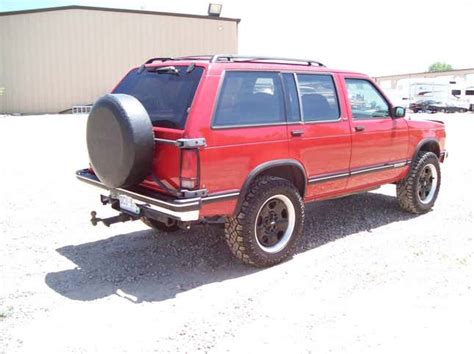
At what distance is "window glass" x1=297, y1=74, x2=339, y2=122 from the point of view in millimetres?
5188

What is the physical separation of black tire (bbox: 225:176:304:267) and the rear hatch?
2.22 ft

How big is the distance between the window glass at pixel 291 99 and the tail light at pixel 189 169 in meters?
1.25

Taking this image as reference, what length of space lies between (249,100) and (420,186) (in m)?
3.40

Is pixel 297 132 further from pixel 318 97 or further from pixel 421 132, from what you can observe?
pixel 421 132

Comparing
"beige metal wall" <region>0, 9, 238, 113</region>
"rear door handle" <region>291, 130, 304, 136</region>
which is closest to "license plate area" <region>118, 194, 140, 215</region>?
"rear door handle" <region>291, 130, 304, 136</region>

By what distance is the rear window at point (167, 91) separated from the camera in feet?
14.3

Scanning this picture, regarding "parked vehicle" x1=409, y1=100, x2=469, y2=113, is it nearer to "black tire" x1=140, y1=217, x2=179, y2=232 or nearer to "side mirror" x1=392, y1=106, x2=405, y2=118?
"side mirror" x1=392, y1=106, x2=405, y2=118

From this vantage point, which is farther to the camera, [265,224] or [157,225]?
[157,225]

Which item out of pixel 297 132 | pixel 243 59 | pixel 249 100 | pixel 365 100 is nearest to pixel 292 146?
pixel 297 132

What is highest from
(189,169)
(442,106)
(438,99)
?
(189,169)

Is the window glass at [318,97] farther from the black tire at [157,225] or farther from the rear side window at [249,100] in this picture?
the black tire at [157,225]

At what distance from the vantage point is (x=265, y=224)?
4.92m

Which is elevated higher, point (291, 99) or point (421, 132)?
point (291, 99)

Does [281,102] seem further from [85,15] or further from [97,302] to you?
[85,15]
